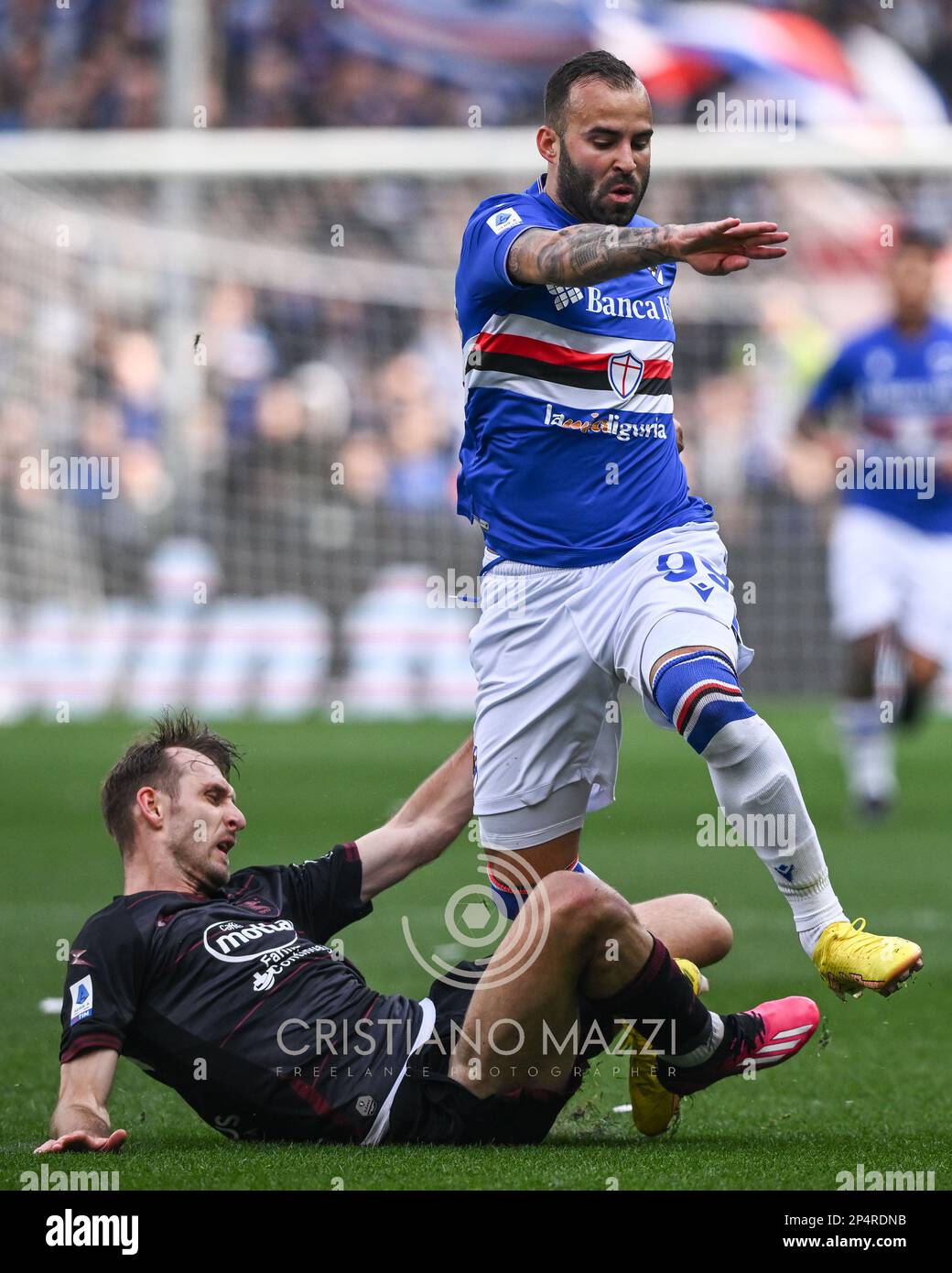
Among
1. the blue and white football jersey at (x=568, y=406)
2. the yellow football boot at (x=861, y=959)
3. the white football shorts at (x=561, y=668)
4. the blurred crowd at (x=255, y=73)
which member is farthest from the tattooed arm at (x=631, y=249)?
the blurred crowd at (x=255, y=73)

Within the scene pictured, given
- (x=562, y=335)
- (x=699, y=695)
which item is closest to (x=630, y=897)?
(x=562, y=335)

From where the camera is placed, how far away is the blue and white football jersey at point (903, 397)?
12055mm

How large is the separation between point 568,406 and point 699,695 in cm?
97

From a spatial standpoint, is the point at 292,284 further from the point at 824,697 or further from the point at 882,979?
the point at 882,979

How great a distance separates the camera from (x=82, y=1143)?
4387mm

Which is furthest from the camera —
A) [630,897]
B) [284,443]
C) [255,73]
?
[255,73]

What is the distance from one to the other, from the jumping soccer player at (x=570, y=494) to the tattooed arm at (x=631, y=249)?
2 cm

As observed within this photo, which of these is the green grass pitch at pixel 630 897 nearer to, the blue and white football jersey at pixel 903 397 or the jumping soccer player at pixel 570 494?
the jumping soccer player at pixel 570 494

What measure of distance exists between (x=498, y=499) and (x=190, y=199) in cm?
1354

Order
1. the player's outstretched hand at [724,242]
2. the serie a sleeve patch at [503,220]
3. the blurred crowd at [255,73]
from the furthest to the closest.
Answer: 1. the blurred crowd at [255,73]
2. the serie a sleeve patch at [503,220]
3. the player's outstretched hand at [724,242]

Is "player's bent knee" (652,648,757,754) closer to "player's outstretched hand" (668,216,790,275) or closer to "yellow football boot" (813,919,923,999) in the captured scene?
"yellow football boot" (813,919,923,999)

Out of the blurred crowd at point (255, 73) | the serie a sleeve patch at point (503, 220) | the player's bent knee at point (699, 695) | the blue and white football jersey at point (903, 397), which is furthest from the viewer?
the blurred crowd at point (255, 73)

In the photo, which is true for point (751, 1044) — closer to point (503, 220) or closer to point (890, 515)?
point (503, 220)

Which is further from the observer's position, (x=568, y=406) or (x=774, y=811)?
(x=568, y=406)
